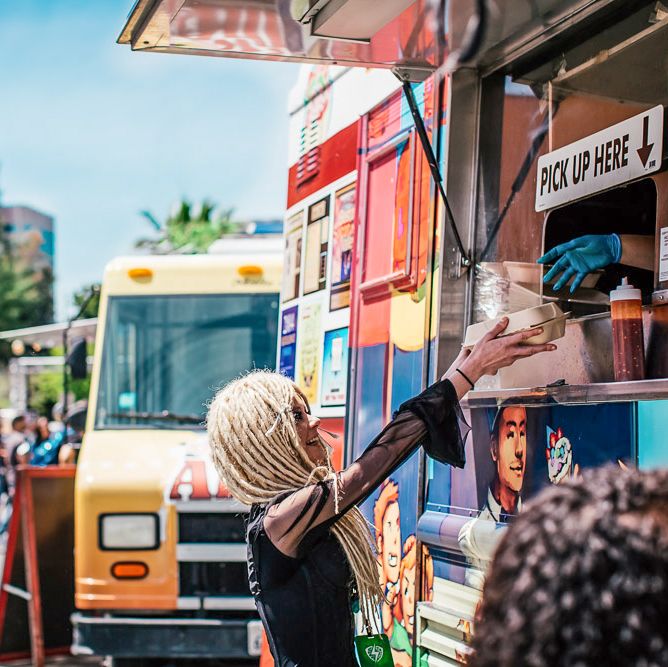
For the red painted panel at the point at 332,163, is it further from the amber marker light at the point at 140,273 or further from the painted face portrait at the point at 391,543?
the amber marker light at the point at 140,273

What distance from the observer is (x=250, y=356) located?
26.0 feet

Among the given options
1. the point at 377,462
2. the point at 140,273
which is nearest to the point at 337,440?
the point at 377,462

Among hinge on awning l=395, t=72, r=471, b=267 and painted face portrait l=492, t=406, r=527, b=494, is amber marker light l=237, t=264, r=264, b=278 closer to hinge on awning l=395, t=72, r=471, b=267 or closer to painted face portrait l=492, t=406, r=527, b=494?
hinge on awning l=395, t=72, r=471, b=267

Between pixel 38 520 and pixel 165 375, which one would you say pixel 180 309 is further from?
pixel 38 520

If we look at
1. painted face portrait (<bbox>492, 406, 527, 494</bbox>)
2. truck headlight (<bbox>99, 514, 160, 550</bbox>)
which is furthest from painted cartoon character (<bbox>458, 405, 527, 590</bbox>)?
truck headlight (<bbox>99, 514, 160, 550</bbox>)

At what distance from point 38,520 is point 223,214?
30417 mm

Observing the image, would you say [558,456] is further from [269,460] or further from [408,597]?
[408,597]

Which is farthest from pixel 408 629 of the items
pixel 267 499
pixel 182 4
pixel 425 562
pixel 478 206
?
pixel 182 4

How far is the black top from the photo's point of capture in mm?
2781

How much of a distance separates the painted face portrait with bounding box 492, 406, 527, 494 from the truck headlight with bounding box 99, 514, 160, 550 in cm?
427

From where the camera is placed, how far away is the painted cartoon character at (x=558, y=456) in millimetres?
3051

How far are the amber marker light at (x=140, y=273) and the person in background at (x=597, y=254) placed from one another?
512 cm

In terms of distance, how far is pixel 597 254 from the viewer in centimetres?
325

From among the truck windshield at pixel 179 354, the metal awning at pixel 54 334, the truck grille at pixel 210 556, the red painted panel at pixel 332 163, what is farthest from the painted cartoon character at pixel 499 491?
the metal awning at pixel 54 334
